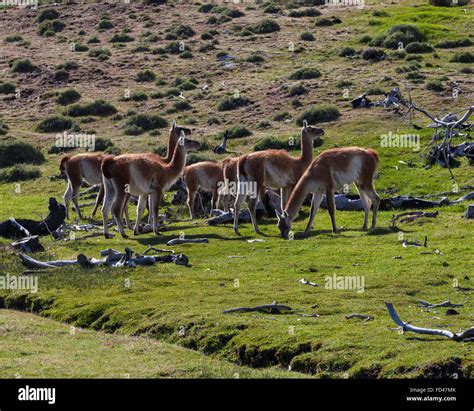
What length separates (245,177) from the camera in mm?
27672

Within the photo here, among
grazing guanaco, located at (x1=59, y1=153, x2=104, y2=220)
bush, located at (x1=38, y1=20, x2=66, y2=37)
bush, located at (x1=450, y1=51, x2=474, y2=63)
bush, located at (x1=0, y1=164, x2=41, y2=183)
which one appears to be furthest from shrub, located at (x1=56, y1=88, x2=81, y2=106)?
grazing guanaco, located at (x1=59, y1=153, x2=104, y2=220)

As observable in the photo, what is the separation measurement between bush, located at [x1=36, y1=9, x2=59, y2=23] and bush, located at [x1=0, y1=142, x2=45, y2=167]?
35.0 metres

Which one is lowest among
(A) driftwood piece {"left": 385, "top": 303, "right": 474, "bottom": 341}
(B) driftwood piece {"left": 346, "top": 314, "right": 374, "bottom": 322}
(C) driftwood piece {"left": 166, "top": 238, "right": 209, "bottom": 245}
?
(C) driftwood piece {"left": 166, "top": 238, "right": 209, "bottom": 245}

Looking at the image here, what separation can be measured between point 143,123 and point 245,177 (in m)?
20.6

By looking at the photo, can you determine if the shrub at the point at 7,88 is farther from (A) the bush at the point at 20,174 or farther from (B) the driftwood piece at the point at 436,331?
(B) the driftwood piece at the point at 436,331

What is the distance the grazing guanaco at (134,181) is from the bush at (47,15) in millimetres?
52473

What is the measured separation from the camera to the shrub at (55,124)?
49.7 m

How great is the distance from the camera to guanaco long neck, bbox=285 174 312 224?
26047 mm

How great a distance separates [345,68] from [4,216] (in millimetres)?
26331

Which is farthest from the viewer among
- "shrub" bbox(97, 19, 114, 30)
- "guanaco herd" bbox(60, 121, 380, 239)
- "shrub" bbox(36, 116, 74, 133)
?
"shrub" bbox(97, 19, 114, 30)

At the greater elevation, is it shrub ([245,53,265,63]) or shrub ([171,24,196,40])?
shrub ([171,24,196,40])

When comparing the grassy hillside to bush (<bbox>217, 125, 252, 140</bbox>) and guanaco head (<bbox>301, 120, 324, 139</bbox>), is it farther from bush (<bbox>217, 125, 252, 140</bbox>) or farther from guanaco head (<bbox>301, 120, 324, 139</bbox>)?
guanaco head (<bbox>301, 120, 324, 139</bbox>)

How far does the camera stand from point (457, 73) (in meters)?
49.7

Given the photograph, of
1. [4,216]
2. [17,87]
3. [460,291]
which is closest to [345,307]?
[460,291]
